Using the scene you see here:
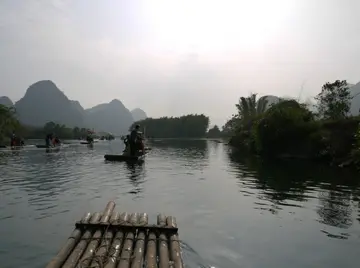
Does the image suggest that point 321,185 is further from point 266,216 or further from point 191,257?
point 191,257

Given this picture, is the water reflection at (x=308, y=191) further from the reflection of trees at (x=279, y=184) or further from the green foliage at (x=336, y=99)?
the green foliage at (x=336, y=99)

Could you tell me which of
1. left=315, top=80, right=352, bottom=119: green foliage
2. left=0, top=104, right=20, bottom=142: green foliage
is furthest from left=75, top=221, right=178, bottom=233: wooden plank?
left=0, top=104, right=20, bottom=142: green foliage

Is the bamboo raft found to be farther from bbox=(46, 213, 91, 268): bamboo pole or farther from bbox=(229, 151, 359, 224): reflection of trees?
bbox=(229, 151, 359, 224): reflection of trees

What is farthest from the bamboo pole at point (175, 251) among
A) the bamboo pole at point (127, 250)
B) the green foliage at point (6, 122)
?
the green foliage at point (6, 122)

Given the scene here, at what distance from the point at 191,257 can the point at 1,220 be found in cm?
668

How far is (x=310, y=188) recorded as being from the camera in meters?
17.8

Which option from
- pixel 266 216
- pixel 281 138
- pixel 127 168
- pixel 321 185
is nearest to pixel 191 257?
pixel 266 216

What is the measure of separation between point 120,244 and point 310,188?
1301cm

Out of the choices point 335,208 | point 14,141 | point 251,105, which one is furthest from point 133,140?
point 251,105

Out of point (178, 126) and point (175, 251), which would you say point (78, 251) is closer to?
point (175, 251)

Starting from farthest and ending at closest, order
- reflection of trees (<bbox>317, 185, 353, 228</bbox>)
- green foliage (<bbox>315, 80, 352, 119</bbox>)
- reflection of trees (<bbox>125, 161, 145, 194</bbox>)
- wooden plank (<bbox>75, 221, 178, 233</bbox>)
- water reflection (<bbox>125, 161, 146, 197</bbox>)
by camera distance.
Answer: green foliage (<bbox>315, 80, 352, 119</bbox>)
reflection of trees (<bbox>125, 161, 145, 194</bbox>)
water reflection (<bbox>125, 161, 146, 197</bbox>)
reflection of trees (<bbox>317, 185, 353, 228</bbox>)
wooden plank (<bbox>75, 221, 178, 233</bbox>)

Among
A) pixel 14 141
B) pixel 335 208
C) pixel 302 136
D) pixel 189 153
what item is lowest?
pixel 335 208

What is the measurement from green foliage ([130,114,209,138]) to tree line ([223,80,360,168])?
89593 millimetres

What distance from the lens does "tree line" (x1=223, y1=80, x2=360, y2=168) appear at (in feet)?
105
